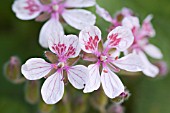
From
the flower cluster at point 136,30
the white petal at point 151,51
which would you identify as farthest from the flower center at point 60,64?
the white petal at point 151,51

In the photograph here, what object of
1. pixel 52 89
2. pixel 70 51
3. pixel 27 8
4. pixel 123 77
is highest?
pixel 27 8

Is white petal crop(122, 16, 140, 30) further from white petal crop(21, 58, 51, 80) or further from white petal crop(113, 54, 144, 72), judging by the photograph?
white petal crop(21, 58, 51, 80)

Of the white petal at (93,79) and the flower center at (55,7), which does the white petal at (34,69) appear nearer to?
the white petal at (93,79)

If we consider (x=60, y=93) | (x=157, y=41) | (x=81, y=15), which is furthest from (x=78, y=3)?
(x=157, y=41)

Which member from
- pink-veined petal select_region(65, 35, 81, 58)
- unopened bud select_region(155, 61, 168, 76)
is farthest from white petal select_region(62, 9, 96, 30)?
unopened bud select_region(155, 61, 168, 76)

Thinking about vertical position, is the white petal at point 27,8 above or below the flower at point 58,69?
above

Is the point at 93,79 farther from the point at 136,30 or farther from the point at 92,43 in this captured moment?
the point at 136,30

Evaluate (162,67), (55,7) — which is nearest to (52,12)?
(55,7)
